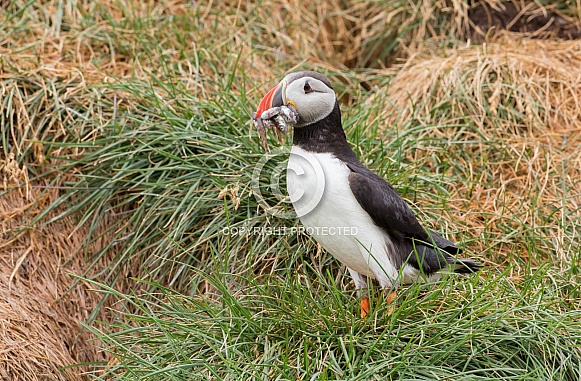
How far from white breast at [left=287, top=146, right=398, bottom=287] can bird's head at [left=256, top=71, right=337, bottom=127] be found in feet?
0.64

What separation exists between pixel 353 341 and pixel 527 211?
1752 mm

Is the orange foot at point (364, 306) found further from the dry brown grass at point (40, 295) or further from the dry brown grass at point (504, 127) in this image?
the dry brown grass at point (40, 295)

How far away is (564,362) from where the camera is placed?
3145 mm

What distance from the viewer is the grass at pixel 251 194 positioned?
3219 millimetres

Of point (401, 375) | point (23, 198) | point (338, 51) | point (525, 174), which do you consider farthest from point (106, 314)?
point (338, 51)

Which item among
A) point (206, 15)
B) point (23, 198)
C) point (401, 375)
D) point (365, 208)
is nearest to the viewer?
point (401, 375)

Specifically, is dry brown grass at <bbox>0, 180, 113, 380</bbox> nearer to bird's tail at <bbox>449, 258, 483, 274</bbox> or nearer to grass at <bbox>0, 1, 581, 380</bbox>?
grass at <bbox>0, 1, 581, 380</bbox>

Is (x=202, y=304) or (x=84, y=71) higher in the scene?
(x=84, y=71)

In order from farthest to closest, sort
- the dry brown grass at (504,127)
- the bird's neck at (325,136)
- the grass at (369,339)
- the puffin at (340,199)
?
the dry brown grass at (504,127), the bird's neck at (325,136), the puffin at (340,199), the grass at (369,339)

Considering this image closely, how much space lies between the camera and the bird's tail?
3.50 metres

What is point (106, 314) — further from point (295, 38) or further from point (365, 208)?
point (295, 38)

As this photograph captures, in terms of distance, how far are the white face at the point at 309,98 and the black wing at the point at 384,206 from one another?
0.96 ft

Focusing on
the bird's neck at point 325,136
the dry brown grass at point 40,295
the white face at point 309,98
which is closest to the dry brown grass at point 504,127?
the bird's neck at point 325,136

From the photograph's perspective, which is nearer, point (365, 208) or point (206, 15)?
point (365, 208)
